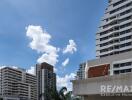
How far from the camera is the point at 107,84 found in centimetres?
1658

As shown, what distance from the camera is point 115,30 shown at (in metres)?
122

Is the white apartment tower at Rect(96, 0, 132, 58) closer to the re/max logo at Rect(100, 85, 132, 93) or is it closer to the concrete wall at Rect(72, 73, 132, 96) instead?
the concrete wall at Rect(72, 73, 132, 96)

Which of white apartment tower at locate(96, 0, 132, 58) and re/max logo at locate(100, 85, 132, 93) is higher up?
white apartment tower at locate(96, 0, 132, 58)

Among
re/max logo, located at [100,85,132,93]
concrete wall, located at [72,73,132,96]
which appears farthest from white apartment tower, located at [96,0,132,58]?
re/max logo, located at [100,85,132,93]

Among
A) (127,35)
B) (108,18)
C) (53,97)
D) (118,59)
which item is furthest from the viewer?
(108,18)

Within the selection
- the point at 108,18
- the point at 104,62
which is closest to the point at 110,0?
the point at 108,18

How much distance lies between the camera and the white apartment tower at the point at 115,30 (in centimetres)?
11644

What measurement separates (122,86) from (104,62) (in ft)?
17.1

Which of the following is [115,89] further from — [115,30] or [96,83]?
[115,30]

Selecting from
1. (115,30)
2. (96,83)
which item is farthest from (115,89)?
(115,30)

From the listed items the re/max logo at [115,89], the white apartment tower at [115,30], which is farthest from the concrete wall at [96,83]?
the white apartment tower at [115,30]

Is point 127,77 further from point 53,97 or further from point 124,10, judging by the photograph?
point 124,10

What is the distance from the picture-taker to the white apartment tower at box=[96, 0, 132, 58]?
11644 centimetres

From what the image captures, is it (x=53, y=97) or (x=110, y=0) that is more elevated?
(x=110, y=0)
